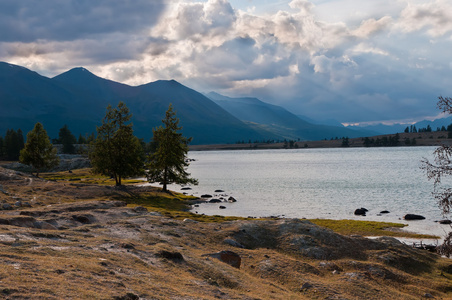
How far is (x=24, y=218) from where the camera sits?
28.6m

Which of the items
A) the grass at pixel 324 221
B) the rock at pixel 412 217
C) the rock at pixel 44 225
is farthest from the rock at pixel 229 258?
the rock at pixel 412 217

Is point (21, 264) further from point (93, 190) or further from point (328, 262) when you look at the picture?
point (93, 190)

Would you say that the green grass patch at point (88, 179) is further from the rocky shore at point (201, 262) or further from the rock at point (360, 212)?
the rocky shore at point (201, 262)

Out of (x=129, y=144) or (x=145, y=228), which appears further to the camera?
(x=129, y=144)

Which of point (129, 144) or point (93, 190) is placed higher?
point (129, 144)

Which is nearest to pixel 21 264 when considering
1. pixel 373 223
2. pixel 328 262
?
pixel 328 262

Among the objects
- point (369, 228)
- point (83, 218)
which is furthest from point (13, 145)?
point (369, 228)

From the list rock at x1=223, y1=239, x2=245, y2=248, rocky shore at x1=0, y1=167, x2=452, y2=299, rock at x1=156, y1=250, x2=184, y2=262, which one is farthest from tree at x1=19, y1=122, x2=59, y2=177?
rock at x1=156, y1=250, x2=184, y2=262

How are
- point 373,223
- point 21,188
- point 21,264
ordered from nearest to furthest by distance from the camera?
point 21,264 < point 373,223 < point 21,188

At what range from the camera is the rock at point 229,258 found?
26.0 m

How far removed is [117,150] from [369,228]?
62368mm

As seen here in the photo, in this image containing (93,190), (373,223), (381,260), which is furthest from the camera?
(93,190)

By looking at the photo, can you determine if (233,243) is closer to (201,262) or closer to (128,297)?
(201,262)

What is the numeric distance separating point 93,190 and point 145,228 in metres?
47.5
